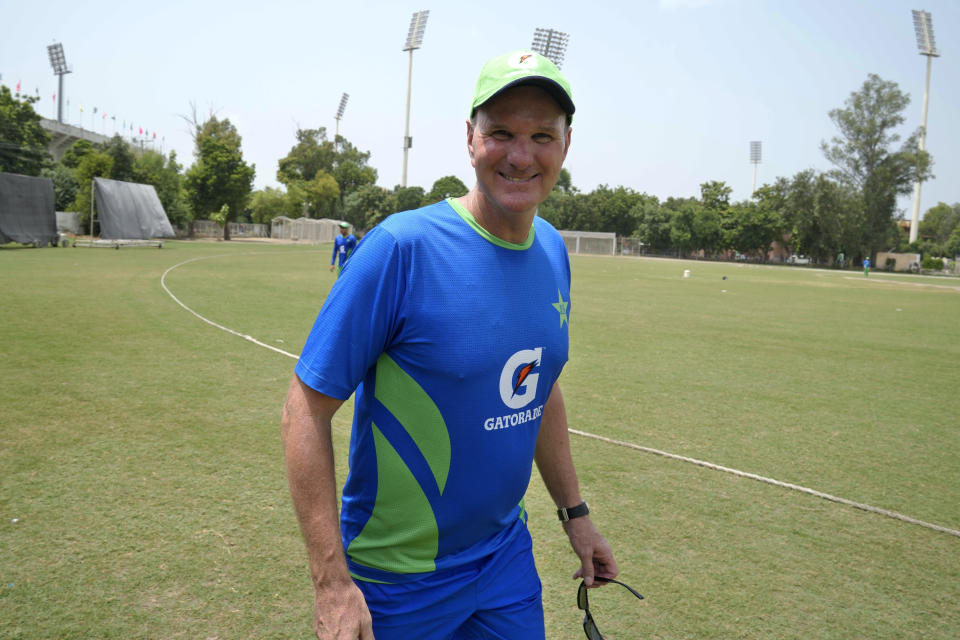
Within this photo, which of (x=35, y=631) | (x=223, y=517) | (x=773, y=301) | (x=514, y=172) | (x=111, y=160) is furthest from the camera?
(x=111, y=160)

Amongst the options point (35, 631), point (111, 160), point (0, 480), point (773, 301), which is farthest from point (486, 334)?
point (111, 160)

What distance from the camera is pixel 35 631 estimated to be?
3164mm

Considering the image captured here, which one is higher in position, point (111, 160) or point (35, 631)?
point (111, 160)

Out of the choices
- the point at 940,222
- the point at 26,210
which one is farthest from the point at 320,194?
the point at 940,222

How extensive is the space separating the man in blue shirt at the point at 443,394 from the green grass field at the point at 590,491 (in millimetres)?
1782

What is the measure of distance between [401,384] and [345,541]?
512 millimetres

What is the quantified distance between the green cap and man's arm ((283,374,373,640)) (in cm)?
93

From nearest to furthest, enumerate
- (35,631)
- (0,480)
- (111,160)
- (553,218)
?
(35,631), (0,480), (111,160), (553,218)

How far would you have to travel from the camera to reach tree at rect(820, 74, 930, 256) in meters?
72.4

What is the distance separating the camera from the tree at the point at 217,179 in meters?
66.0

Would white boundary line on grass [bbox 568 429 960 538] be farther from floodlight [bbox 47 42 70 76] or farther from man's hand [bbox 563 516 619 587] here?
floodlight [bbox 47 42 70 76]

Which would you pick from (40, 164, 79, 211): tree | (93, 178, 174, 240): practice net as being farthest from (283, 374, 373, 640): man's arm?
(40, 164, 79, 211): tree

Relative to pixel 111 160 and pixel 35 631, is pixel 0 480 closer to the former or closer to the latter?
pixel 35 631

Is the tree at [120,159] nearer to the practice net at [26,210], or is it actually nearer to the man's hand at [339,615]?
the practice net at [26,210]
